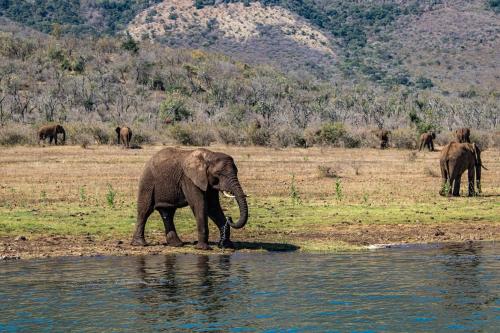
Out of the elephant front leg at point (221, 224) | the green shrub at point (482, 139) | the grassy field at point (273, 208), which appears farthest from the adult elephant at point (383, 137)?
the elephant front leg at point (221, 224)

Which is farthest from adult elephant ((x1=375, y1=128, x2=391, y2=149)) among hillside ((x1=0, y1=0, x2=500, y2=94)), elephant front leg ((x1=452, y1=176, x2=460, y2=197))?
hillside ((x1=0, y1=0, x2=500, y2=94))

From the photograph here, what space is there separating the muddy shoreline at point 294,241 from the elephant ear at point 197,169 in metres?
1.37

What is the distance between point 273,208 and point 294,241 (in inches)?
169

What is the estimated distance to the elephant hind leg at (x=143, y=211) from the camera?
58.0 feet

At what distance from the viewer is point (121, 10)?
502 feet

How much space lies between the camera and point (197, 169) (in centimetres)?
1686

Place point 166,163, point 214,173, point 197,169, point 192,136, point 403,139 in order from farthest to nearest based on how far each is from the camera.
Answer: point 403,139 → point 192,136 → point 166,163 → point 197,169 → point 214,173

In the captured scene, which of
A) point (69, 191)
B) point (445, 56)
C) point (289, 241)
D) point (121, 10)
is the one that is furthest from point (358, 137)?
point (121, 10)

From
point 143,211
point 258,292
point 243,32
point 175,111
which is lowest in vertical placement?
point 258,292

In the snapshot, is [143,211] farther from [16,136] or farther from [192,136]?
[192,136]

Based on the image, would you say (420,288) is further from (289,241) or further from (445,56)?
(445,56)

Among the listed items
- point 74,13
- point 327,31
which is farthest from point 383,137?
point 74,13

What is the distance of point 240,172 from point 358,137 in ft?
66.2

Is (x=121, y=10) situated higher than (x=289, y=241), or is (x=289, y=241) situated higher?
(x=121, y=10)
